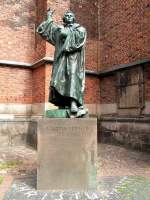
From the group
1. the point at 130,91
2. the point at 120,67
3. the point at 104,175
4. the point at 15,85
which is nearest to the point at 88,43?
the point at 120,67

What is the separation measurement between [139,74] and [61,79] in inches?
221

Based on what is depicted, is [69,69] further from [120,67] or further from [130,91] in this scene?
[120,67]

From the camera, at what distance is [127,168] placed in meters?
7.39

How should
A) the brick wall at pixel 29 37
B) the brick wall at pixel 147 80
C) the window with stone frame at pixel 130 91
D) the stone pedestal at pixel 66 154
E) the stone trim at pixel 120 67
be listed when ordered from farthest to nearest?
the brick wall at pixel 29 37, the window with stone frame at pixel 130 91, the stone trim at pixel 120 67, the brick wall at pixel 147 80, the stone pedestal at pixel 66 154

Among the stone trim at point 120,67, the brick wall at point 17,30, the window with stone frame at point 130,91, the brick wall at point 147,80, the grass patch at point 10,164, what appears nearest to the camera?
the grass patch at point 10,164

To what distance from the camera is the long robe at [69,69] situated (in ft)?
18.4

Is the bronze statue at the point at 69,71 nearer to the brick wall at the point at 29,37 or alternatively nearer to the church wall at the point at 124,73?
the church wall at the point at 124,73

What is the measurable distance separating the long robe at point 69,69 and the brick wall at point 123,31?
17.1 ft

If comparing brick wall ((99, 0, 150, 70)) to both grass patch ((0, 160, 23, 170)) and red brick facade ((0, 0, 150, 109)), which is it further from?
grass patch ((0, 160, 23, 170))

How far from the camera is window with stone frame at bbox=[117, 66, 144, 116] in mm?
10594

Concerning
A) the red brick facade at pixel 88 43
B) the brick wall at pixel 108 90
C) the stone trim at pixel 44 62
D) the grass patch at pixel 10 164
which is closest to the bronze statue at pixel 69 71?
the grass patch at pixel 10 164

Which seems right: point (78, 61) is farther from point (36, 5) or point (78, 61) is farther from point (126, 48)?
point (36, 5)

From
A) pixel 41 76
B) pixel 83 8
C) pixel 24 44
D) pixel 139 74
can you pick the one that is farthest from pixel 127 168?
pixel 83 8

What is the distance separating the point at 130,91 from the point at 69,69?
5805mm
